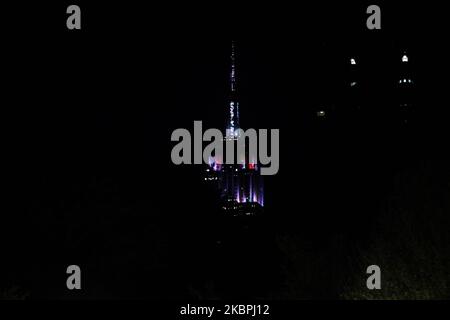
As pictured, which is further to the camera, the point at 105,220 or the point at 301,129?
the point at 301,129

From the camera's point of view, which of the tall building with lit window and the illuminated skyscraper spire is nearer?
the tall building with lit window

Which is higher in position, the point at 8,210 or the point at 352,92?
the point at 352,92

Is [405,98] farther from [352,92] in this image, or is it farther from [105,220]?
[105,220]

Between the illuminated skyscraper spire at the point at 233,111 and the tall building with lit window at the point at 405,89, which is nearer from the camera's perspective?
the tall building with lit window at the point at 405,89

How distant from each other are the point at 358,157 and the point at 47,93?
17.9 m

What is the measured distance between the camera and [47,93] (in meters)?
23.3

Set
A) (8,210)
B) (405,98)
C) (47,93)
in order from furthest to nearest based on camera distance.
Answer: (405,98), (47,93), (8,210)

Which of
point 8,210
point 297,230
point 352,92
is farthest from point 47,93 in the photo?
point 352,92

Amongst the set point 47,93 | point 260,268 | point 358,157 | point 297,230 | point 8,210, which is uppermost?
point 47,93

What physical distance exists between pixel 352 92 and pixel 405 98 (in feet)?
25.5

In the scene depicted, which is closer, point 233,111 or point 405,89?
point 405,89
